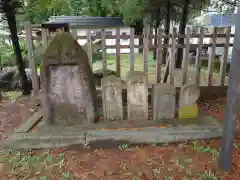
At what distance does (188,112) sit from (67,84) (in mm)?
2192

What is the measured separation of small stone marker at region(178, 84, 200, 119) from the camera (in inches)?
153

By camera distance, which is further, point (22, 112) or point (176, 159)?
point (22, 112)

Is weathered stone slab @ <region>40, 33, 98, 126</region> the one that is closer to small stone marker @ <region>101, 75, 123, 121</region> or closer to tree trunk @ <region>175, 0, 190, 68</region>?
small stone marker @ <region>101, 75, 123, 121</region>

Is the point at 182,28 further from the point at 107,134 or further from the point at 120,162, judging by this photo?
the point at 120,162

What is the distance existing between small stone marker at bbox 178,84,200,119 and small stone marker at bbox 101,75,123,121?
1.08 metres

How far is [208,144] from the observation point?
3.46 metres

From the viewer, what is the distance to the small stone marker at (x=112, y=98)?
12.8ft

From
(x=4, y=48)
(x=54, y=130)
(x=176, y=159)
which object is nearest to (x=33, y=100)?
(x=54, y=130)

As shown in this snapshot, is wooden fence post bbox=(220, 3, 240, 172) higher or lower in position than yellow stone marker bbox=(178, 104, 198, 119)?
higher

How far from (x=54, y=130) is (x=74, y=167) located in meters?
0.93

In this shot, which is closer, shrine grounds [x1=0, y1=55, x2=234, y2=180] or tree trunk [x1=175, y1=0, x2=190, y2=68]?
shrine grounds [x1=0, y1=55, x2=234, y2=180]

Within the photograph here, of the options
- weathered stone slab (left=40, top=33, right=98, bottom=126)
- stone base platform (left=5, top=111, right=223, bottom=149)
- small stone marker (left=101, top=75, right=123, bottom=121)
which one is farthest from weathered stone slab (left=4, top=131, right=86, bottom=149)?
small stone marker (left=101, top=75, right=123, bottom=121)

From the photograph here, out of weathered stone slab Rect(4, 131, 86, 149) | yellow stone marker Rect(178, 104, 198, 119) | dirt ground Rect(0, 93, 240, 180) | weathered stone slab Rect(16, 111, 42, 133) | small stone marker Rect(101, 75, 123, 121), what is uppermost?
small stone marker Rect(101, 75, 123, 121)

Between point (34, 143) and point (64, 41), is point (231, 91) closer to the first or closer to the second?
point (64, 41)
